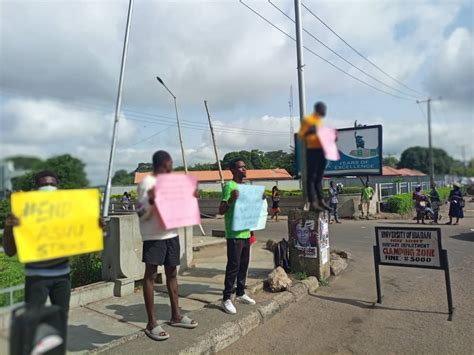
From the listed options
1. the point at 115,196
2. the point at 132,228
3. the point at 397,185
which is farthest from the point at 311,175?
the point at 115,196

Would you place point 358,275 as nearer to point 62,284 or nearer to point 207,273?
point 207,273

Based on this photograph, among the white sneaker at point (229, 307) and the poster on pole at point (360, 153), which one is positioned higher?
the poster on pole at point (360, 153)

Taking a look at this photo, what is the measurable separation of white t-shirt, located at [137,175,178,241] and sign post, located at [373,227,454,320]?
3.46 meters

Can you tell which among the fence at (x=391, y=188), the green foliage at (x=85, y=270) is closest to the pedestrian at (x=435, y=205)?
the fence at (x=391, y=188)

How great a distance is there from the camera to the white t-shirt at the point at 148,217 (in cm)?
347

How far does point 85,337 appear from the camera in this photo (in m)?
4.65

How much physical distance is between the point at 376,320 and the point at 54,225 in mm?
4426

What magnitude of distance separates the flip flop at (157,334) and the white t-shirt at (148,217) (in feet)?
3.44

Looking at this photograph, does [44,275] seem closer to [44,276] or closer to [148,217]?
[44,276]

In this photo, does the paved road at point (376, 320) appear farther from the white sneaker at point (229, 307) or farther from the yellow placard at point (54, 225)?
the yellow placard at point (54, 225)

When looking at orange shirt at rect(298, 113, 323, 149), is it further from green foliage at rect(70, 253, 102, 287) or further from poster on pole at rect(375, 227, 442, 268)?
green foliage at rect(70, 253, 102, 287)

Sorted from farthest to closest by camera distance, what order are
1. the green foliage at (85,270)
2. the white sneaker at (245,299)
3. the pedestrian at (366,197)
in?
the pedestrian at (366,197), the green foliage at (85,270), the white sneaker at (245,299)

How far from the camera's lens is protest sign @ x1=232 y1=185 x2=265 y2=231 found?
5.08 metres

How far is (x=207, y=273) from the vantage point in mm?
7953
